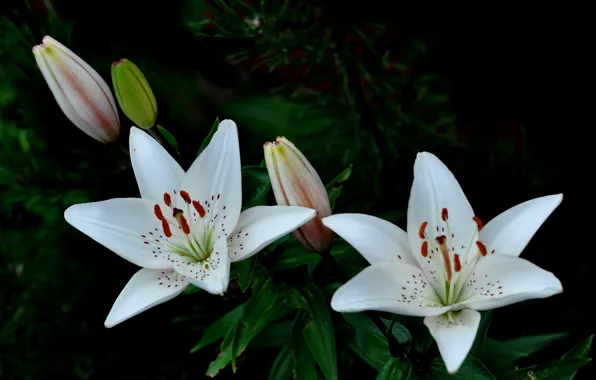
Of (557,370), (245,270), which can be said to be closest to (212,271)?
(245,270)

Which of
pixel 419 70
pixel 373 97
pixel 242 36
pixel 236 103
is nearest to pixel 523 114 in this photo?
pixel 419 70

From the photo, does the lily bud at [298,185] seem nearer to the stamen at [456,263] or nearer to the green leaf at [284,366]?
the stamen at [456,263]

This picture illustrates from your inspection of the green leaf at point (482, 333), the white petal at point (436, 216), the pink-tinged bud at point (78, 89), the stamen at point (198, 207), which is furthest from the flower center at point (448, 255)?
the pink-tinged bud at point (78, 89)

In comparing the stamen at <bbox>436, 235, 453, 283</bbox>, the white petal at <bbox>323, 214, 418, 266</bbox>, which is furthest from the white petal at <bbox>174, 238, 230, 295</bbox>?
the stamen at <bbox>436, 235, 453, 283</bbox>

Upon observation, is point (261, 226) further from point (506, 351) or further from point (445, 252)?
point (506, 351)

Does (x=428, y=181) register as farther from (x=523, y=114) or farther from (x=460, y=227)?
(x=523, y=114)

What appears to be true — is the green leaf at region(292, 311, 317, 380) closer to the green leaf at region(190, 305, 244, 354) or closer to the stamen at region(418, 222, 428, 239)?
the green leaf at region(190, 305, 244, 354)
